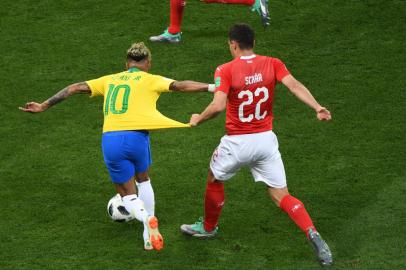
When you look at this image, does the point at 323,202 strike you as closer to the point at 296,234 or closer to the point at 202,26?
the point at 296,234

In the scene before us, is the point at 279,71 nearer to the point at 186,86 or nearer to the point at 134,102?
the point at 186,86

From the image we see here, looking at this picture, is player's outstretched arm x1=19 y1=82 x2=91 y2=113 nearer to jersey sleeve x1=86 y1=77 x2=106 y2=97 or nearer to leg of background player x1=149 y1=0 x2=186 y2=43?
jersey sleeve x1=86 y1=77 x2=106 y2=97

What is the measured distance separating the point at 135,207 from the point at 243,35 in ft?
6.94

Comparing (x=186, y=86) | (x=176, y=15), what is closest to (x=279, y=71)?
(x=186, y=86)

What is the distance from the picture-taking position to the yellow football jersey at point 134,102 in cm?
1041

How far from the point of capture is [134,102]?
1044 centimetres

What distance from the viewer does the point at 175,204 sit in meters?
11.6

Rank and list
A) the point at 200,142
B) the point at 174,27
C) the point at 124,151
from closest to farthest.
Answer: the point at 124,151 → the point at 200,142 → the point at 174,27

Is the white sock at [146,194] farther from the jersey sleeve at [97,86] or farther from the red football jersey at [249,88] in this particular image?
the red football jersey at [249,88]

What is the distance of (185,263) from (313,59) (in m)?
5.79

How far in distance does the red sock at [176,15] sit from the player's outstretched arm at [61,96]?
5.00 meters

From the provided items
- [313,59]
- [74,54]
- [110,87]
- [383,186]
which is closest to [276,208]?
[383,186]

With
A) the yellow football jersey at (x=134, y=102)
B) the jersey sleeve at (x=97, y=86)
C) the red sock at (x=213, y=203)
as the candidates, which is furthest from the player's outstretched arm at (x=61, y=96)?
the red sock at (x=213, y=203)

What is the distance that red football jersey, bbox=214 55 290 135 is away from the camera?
989cm
